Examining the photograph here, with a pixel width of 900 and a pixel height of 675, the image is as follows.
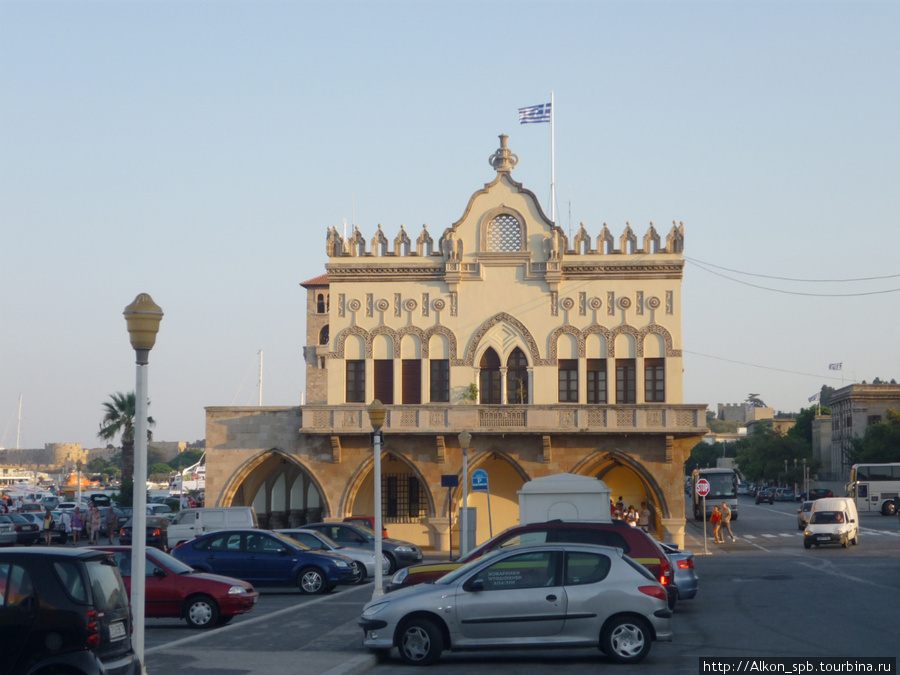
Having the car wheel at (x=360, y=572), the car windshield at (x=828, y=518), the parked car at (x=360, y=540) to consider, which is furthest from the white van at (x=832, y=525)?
the car wheel at (x=360, y=572)

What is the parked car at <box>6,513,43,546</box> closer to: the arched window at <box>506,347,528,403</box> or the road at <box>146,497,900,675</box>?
the arched window at <box>506,347,528,403</box>

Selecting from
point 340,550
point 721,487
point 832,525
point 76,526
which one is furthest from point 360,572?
point 721,487

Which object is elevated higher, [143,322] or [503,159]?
[503,159]

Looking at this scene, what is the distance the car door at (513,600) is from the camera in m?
13.2

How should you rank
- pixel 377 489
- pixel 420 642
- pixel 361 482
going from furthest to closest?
pixel 361 482
pixel 377 489
pixel 420 642

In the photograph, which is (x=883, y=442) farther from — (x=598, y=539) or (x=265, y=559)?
(x=598, y=539)

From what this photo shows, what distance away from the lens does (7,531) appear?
44156 millimetres

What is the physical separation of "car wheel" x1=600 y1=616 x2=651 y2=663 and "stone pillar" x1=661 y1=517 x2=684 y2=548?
88.3ft

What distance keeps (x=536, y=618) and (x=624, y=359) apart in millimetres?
28550

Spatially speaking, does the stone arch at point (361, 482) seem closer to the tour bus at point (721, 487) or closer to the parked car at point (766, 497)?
the tour bus at point (721, 487)

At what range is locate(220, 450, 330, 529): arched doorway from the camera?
136 ft

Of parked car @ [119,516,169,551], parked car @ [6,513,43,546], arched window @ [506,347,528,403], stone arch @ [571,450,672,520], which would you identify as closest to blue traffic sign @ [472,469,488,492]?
parked car @ [119,516,169,551]

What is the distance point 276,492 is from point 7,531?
36.3 feet

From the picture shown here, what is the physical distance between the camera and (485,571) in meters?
13.5
